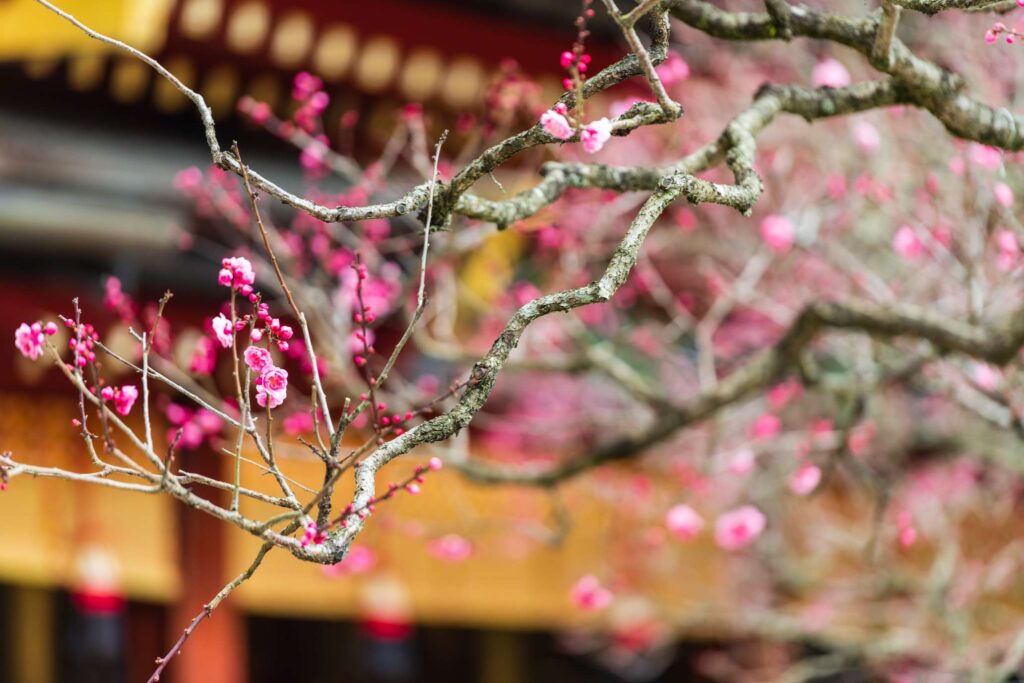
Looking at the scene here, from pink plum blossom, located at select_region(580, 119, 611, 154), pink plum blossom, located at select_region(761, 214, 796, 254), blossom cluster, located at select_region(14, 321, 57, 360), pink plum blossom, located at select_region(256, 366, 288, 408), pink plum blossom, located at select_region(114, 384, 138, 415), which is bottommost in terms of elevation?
pink plum blossom, located at select_region(256, 366, 288, 408)

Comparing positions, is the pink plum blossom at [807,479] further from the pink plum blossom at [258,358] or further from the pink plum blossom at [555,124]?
the pink plum blossom at [258,358]

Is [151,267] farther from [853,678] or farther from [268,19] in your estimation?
[853,678]

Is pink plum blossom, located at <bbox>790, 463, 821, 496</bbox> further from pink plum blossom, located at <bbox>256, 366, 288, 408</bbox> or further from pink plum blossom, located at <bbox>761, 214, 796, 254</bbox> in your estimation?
pink plum blossom, located at <bbox>256, 366, 288, 408</bbox>

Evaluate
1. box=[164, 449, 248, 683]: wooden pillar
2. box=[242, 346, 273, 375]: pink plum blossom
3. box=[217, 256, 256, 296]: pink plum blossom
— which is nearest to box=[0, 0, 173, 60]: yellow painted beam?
box=[164, 449, 248, 683]: wooden pillar

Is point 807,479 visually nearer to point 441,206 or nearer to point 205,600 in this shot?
point 441,206

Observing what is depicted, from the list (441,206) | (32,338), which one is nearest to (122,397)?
(32,338)

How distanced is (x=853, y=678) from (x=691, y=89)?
3.53 m

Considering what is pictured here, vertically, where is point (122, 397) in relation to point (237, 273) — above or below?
below

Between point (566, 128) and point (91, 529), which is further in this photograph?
point (91, 529)

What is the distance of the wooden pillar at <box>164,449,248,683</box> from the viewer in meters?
4.90

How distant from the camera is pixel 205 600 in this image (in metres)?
5.04

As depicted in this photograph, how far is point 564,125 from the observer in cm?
202

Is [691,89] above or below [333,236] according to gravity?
above

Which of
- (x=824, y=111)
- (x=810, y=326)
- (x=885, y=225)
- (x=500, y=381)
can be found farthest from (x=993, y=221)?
(x=500, y=381)
